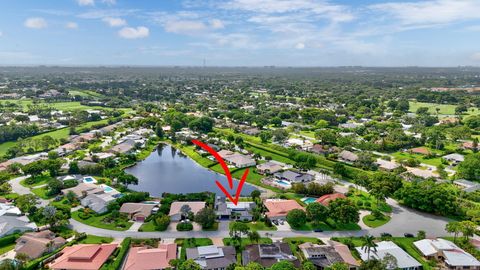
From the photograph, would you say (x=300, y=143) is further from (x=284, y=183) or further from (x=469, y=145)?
(x=469, y=145)

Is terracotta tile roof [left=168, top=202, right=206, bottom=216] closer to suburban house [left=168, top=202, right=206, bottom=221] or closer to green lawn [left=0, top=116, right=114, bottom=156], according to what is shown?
suburban house [left=168, top=202, right=206, bottom=221]

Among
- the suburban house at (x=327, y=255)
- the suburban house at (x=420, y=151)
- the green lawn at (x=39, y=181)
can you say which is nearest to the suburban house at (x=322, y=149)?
the suburban house at (x=420, y=151)

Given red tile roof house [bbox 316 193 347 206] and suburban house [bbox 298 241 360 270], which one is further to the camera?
red tile roof house [bbox 316 193 347 206]

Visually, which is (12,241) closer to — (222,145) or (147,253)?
(147,253)

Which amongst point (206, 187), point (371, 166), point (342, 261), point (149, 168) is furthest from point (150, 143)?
point (342, 261)

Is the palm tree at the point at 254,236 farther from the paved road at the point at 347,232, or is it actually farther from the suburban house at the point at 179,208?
the suburban house at the point at 179,208

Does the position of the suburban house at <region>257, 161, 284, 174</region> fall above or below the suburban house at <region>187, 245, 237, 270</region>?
above

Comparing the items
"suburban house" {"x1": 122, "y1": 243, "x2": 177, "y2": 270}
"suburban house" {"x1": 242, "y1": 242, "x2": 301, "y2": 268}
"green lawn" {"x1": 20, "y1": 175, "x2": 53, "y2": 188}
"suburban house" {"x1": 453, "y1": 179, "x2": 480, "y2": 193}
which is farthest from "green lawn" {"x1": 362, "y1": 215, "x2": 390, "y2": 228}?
"green lawn" {"x1": 20, "y1": 175, "x2": 53, "y2": 188}

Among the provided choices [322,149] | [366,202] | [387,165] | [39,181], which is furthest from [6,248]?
[387,165]
